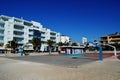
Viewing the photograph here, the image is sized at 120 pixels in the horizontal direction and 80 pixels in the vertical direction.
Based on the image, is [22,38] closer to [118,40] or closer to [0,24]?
[0,24]

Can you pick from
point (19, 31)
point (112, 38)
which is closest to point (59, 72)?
point (19, 31)

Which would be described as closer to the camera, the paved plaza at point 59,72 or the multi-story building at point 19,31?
the paved plaza at point 59,72

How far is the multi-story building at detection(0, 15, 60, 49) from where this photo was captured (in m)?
77.2

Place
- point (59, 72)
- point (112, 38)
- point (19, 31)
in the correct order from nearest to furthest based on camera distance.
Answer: point (59, 72) < point (19, 31) < point (112, 38)

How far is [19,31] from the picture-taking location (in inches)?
3342

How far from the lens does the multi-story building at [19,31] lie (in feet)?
253

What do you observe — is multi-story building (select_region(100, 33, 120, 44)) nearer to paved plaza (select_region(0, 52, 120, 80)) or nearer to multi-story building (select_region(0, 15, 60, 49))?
multi-story building (select_region(0, 15, 60, 49))

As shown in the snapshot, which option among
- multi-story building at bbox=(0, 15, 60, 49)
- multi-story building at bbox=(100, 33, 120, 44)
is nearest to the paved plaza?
multi-story building at bbox=(0, 15, 60, 49)

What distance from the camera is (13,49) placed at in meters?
77.9

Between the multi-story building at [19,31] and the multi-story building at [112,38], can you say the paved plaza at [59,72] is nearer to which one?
the multi-story building at [19,31]

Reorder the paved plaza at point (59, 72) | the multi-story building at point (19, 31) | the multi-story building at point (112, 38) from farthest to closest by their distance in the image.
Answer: the multi-story building at point (112, 38), the multi-story building at point (19, 31), the paved plaza at point (59, 72)

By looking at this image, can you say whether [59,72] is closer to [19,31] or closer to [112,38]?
[19,31]

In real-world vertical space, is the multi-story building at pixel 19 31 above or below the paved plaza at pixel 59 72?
above

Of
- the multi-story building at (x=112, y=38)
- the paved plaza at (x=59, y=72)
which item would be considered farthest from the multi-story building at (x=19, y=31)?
the paved plaza at (x=59, y=72)
